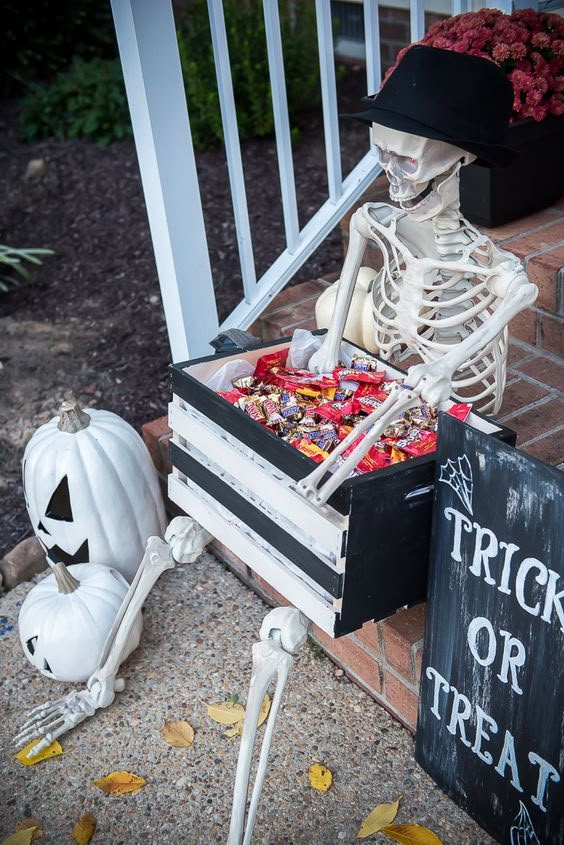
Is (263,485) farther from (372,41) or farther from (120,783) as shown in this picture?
(372,41)

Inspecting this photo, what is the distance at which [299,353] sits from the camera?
2.15m

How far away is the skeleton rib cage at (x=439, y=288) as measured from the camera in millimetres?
1909

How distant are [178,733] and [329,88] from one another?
6.17 feet

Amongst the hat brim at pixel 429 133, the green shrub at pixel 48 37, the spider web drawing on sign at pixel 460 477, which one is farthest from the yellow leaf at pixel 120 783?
the green shrub at pixel 48 37

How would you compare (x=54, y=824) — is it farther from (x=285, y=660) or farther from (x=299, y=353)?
(x=299, y=353)

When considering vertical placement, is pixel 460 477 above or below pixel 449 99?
below

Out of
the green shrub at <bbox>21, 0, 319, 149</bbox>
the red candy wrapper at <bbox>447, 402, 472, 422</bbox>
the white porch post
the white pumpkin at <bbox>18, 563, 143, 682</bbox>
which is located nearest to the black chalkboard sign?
the red candy wrapper at <bbox>447, 402, 472, 422</bbox>

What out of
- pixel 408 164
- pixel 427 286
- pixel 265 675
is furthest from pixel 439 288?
pixel 265 675

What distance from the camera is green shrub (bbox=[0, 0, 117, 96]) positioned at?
602cm

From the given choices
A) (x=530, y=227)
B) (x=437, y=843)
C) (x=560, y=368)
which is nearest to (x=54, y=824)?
(x=437, y=843)

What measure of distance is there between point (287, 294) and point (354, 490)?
1.68m

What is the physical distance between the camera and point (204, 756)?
87.9 inches

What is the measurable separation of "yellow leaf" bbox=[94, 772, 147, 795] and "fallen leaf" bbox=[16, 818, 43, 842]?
0.49 ft

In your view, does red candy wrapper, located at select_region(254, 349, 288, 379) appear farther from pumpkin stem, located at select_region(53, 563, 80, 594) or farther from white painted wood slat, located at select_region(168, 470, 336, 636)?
pumpkin stem, located at select_region(53, 563, 80, 594)
